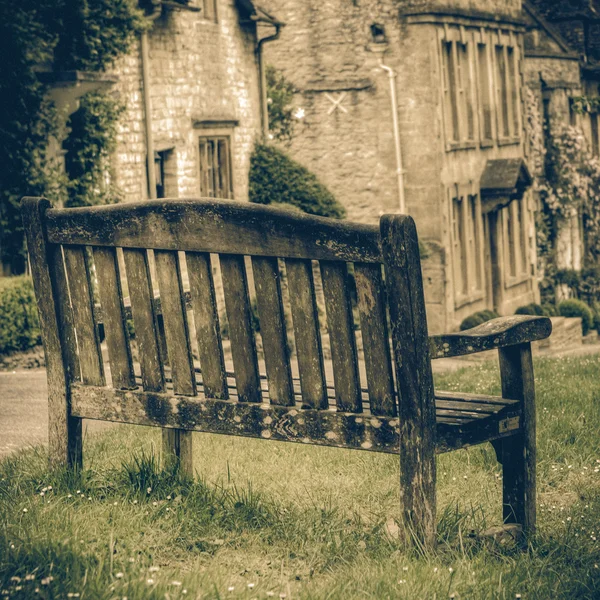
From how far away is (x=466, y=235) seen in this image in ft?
68.3

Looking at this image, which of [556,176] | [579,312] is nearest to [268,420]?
[579,312]

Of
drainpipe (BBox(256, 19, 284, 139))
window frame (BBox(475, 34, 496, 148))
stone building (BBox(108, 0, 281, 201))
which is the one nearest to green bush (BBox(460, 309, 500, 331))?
window frame (BBox(475, 34, 496, 148))

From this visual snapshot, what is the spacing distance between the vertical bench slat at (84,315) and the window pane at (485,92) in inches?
724

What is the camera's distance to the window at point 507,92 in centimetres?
2294

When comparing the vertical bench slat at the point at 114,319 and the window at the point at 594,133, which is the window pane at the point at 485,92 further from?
the vertical bench slat at the point at 114,319

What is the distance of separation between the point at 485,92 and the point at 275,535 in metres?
19.3

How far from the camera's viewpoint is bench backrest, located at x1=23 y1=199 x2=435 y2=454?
3.72m

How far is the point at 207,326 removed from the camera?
164 inches

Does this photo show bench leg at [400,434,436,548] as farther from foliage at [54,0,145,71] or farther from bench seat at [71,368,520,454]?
foliage at [54,0,145,71]

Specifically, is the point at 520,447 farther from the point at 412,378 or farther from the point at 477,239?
the point at 477,239

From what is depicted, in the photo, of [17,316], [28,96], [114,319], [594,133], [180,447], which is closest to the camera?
[114,319]

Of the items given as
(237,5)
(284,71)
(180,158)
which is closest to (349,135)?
(284,71)

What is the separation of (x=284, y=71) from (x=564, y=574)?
57.6 feet

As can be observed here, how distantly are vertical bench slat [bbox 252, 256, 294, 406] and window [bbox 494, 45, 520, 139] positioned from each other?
19533 mm
